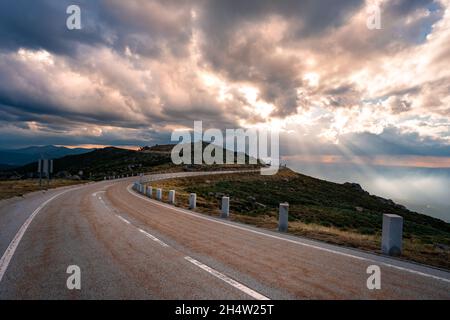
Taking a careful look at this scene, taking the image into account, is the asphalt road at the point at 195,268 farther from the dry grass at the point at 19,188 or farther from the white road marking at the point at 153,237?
the dry grass at the point at 19,188

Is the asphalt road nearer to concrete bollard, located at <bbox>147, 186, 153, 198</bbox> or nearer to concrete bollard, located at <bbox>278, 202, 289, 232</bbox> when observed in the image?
concrete bollard, located at <bbox>278, 202, 289, 232</bbox>

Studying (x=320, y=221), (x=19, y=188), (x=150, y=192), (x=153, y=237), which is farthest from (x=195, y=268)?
(x=19, y=188)

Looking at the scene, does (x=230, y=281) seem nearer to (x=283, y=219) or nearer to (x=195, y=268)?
(x=195, y=268)

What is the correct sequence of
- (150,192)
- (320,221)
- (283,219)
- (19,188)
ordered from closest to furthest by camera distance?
(283,219), (150,192), (320,221), (19,188)

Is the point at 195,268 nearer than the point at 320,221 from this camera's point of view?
Yes

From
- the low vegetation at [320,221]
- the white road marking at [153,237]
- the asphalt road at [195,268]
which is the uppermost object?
the asphalt road at [195,268]

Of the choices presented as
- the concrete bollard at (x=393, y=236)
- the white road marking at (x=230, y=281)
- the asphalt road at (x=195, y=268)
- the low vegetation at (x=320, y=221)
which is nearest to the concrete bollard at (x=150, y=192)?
the low vegetation at (x=320, y=221)

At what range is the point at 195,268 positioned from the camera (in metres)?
5.54

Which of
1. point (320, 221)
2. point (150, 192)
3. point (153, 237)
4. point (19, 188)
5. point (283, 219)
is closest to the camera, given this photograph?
point (153, 237)

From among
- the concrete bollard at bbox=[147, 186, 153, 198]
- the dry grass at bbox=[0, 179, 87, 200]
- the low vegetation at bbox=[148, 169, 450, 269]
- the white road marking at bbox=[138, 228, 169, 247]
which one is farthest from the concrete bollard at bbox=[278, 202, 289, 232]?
the dry grass at bbox=[0, 179, 87, 200]

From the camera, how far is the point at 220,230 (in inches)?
398

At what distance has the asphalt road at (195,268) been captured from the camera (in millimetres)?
4427
